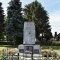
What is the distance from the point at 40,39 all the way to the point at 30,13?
21.8 ft

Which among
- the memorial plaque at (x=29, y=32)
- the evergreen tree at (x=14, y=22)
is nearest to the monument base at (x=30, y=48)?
the memorial plaque at (x=29, y=32)

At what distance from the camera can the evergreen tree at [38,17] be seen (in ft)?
177

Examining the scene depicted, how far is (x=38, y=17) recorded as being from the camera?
55.1 m

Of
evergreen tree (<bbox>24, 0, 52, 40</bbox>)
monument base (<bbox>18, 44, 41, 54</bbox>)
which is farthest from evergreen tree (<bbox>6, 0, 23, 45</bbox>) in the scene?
monument base (<bbox>18, 44, 41, 54</bbox>)

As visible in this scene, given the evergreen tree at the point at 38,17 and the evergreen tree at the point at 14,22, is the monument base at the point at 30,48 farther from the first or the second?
the evergreen tree at the point at 38,17

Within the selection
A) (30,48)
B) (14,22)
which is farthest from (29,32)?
(14,22)

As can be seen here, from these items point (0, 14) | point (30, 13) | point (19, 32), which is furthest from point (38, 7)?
point (19, 32)

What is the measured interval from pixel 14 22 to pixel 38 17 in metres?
11.3

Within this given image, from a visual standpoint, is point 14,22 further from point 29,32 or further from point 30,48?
point 30,48

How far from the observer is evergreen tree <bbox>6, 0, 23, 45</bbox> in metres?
43.8

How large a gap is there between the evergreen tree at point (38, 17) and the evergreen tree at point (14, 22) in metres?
7.81

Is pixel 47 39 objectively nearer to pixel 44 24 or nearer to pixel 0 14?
pixel 44 24

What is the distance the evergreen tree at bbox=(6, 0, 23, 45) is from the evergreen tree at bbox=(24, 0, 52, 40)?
7.81 metres

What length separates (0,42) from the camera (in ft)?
163
